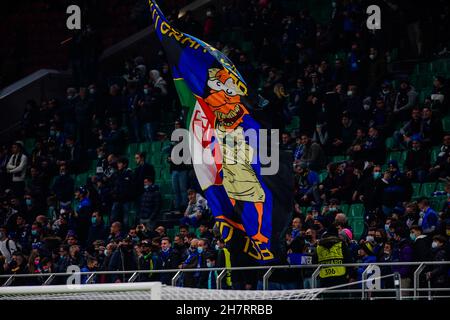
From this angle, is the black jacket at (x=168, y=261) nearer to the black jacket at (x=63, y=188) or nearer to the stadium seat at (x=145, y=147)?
the black jacket at (x=63, y=188)

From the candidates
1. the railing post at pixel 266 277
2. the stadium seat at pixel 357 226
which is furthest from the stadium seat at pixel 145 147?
the railing post at pixel 266 277

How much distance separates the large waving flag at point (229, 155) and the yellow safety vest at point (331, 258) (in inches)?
23.3

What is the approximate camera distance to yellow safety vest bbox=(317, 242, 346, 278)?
15969 mm

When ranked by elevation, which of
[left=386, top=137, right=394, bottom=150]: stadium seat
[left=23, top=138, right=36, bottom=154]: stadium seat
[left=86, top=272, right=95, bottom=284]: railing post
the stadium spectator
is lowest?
[left=86, top=272, right=95, bottom=284]: railing post

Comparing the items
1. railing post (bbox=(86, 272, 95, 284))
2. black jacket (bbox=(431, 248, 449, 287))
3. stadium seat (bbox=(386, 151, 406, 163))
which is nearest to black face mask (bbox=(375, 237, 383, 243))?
black jacket (bbox=(431, 248, 449, 287))

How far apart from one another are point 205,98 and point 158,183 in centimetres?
635

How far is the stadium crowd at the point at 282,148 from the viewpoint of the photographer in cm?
1747

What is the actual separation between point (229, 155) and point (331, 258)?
191cm

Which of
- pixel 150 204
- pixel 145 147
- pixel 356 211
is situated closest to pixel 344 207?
pixel 356 211

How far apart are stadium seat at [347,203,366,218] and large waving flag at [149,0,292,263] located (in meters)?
3.45

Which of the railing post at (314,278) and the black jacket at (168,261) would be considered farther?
the black jacket at (168,261)

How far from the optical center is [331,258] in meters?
16.2

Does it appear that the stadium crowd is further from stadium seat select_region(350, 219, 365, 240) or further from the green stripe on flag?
the green stripe on flag

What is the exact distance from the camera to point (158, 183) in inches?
925
